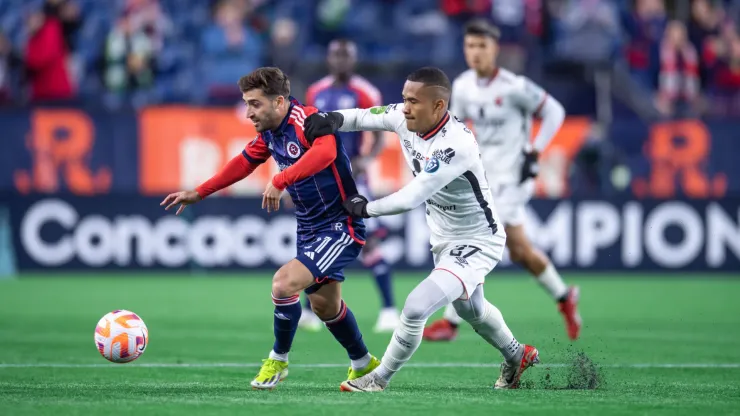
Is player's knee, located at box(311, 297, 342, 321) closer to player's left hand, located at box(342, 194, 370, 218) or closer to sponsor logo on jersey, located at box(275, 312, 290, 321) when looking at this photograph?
sponsor logo on jersey, located at box(275, 312, 290, 321)

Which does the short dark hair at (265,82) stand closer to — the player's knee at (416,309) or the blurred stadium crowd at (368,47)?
the player's knee at (416,309)

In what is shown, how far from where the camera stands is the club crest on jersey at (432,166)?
267 inches

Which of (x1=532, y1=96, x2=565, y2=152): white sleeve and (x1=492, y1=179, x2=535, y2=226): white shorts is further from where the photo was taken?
(x1=532, y1=96, x2=565, y2=152): white sleeve

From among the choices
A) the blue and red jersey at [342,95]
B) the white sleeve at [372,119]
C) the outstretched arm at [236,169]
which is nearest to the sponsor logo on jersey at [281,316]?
the outstretched arm at [236,169]

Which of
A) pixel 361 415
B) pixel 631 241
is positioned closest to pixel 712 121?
pixel 631 241

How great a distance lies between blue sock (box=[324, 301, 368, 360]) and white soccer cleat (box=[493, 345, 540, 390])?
848mm

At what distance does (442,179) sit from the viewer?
680 cm

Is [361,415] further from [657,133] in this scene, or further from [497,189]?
[657,133]

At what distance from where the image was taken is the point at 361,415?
602cm

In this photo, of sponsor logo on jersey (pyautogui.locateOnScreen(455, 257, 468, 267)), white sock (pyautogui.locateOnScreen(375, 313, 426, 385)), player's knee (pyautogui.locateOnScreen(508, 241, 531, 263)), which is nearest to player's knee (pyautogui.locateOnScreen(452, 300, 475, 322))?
sponsor logo on jersey (pyautogui.locateOnScreen(455, 257, 468, 267))

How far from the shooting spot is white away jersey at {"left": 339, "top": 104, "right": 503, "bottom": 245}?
6762 mm

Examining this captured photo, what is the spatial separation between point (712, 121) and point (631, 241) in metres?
2.36

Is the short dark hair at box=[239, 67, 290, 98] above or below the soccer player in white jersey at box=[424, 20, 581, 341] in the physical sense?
above

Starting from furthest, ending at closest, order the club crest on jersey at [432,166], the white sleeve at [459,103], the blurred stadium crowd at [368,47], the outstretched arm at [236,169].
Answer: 1. the blurred stadium crowd at [368,47]
2. the white sleeve at [459,103]
3. the outstretched arm at [236,169]
4. the club crest on jersey at [432,166]
